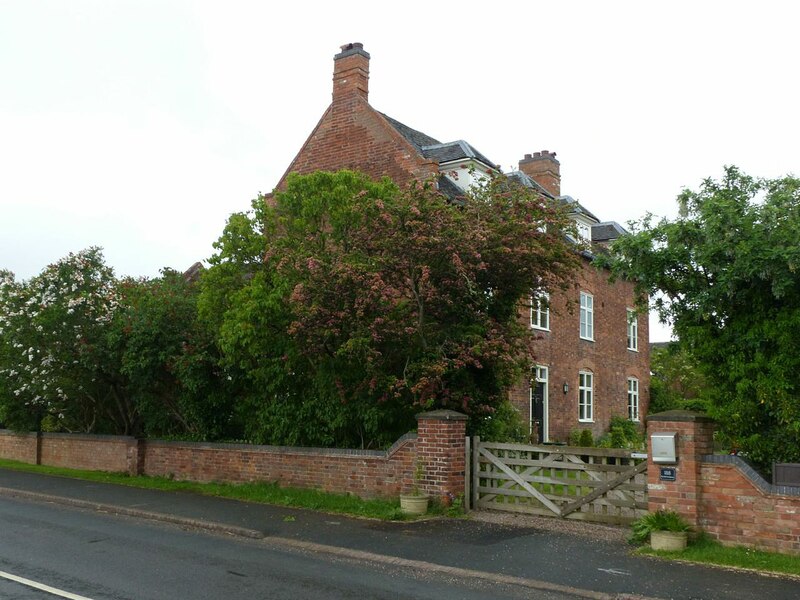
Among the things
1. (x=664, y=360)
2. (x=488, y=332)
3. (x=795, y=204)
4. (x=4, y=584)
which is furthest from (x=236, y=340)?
(x=664, y=360)

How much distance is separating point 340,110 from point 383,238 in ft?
37.6

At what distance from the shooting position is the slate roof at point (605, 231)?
31.9 m

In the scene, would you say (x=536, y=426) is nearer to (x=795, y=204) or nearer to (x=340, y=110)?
(x=340, y=110)

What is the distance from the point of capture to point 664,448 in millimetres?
10453

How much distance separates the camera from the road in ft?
26.1

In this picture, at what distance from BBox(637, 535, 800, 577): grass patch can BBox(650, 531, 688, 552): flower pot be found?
0.09 meters

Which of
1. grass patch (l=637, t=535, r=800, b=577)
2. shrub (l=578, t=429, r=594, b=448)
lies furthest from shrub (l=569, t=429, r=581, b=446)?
grass patch (l=637, t=535, r=800, b=577)

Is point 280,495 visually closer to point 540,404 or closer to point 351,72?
point 540,404

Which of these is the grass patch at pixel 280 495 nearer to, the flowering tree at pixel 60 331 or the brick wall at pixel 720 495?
the flowering tree at pixel 60 331

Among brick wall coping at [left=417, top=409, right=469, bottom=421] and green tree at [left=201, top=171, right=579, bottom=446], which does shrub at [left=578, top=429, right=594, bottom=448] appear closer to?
green tree at [left=201, top=171, right=579, bottom=446]

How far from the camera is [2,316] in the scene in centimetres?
2072

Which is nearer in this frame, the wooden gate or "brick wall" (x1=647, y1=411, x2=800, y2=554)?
"brick wall" (x1=647, y1=411, x2=800, y2=554)

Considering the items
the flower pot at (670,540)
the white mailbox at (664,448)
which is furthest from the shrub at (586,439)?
the flower pot at (670,540)

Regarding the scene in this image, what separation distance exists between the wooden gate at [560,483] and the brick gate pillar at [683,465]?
100 cm
